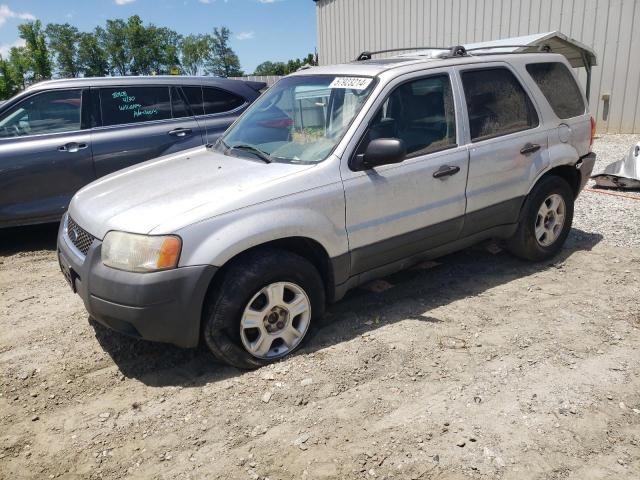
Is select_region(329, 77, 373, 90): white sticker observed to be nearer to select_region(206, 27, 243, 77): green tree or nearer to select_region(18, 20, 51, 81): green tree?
select_region(18, 20, 51, 81): green tree

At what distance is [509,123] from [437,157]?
2.91 ft

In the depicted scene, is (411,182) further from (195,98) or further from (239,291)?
(195,98)

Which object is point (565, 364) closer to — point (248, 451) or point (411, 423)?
point (411, 423)

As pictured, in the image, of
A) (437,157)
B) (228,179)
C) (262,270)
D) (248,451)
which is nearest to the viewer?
(248,451)

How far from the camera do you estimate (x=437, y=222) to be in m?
4.01

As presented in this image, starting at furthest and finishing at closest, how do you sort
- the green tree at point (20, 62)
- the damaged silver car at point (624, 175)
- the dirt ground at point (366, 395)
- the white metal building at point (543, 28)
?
the green tree at point (20, 62), the white metal building at point (543, 28), the damaged silver car at point (624, 175), the dirt ground at point (366, 395)

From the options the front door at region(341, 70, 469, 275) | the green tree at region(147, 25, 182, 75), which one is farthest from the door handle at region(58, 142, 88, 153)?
the green tree at region(147, 25, 182, 75)

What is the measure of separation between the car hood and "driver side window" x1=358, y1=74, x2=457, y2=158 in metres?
0.68

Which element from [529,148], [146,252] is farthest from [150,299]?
[529,148]

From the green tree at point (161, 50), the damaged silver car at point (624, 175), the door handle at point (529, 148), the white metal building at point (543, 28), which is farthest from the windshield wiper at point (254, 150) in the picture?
the green tree at point (161, 50)

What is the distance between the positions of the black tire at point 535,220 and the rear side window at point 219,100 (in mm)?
3540

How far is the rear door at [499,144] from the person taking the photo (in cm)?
414

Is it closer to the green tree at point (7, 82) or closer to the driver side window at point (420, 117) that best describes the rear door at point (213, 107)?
the driver side window at point (420, 117)

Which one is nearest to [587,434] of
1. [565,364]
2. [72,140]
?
[565,364]
